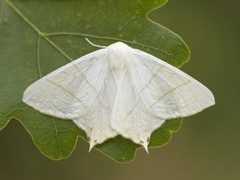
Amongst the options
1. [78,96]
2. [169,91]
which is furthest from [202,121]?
[78,96]

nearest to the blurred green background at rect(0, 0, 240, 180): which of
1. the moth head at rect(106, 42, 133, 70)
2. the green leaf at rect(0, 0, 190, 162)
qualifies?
the green leaf at rect(0, 0, 190, 162)

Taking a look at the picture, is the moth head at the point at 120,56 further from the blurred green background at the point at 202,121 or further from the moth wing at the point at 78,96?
the blurred green background at the point at 202,121

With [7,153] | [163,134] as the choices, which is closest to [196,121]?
[7,153]

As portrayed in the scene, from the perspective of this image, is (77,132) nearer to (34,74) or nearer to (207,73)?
(34,74)

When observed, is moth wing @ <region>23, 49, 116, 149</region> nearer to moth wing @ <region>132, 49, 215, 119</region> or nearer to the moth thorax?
the moth thorax

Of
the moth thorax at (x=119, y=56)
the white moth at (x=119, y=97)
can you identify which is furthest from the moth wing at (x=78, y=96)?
the moth thorax at (x=119, y=56)
